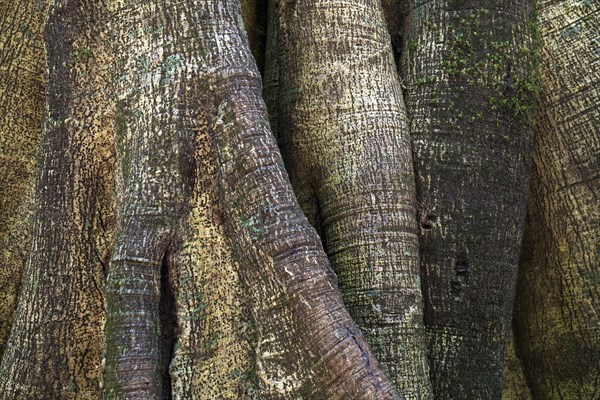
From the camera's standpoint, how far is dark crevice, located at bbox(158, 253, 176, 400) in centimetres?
290

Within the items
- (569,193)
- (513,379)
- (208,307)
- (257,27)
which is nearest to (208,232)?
(208,307)

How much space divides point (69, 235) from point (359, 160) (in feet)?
4.08

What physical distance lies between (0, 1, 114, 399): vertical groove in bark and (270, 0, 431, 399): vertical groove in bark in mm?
887

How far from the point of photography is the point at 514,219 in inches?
148

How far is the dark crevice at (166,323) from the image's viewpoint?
9.50ft

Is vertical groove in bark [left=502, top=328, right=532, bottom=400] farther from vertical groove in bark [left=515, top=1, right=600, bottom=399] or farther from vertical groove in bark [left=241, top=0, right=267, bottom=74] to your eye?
vertical groove in bark [left=241, top=0, right=267, bottom=74]

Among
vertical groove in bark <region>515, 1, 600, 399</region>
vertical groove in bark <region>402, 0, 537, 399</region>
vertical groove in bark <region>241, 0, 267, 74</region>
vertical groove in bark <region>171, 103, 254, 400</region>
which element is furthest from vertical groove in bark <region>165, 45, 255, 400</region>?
vertical groove in bark <region>515, 1, 600, 399</region>

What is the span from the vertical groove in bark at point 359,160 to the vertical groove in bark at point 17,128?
1181 millimetres

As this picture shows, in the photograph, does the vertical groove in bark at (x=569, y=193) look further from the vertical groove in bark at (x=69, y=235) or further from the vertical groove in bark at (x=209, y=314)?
the vertical groove in bark at (x=69, y=235)

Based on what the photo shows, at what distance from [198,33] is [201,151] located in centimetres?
47

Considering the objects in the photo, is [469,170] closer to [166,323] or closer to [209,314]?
[209,314]

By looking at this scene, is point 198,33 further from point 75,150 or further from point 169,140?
point 75,150

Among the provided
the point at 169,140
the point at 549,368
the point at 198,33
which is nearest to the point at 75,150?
the point at 169,140

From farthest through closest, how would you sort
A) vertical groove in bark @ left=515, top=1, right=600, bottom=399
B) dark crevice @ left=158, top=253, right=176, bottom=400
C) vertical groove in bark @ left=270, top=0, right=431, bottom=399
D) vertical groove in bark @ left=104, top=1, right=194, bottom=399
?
1. vertical groove in bark @ left=515, top=1, right=600, bottom=399
2. vertical groove in bark @ left=270, top=0, right=431, bottom=399
3. dark crevice @ left=158, top=253, right=176, bottom=400
4. vertical groove in bark @ left=104, top=1, right=194, bottom=399
